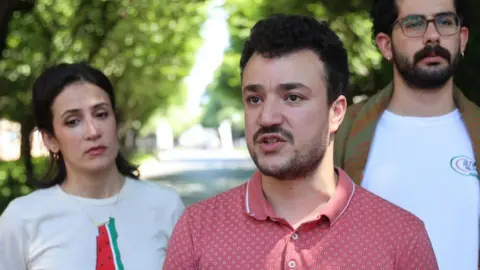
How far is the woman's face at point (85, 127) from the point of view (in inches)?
150

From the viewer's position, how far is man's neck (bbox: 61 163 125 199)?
388 cm

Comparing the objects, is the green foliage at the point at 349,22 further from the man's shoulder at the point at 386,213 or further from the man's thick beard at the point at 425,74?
the man's shoulder at the point at 386,213

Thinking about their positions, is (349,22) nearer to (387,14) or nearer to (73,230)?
(387,14)

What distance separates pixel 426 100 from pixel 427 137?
0.18 meters

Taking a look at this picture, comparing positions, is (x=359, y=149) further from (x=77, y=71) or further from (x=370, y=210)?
(x=77, y=71)

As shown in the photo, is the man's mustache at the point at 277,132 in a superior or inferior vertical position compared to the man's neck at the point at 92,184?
superior

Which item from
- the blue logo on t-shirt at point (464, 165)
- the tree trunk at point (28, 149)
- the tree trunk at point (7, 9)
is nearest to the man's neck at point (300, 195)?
the blue logo on t-shirt at point (464, 165)

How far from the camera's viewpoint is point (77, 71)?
3.98 metres

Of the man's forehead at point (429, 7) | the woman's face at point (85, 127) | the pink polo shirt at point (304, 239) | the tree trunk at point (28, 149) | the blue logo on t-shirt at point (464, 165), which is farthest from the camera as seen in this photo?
the tree trunk at point (28, 149)

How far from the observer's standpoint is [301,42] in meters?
2.58

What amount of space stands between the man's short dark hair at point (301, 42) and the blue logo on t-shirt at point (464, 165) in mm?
1019

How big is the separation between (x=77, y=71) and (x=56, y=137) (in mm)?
370

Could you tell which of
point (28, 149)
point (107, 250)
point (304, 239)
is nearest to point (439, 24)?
point (304, 239)

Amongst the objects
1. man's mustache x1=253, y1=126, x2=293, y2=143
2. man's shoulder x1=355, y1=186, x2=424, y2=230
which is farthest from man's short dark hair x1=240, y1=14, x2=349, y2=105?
man's shoulder x1=355, y1=186, x2=424, y2=230
